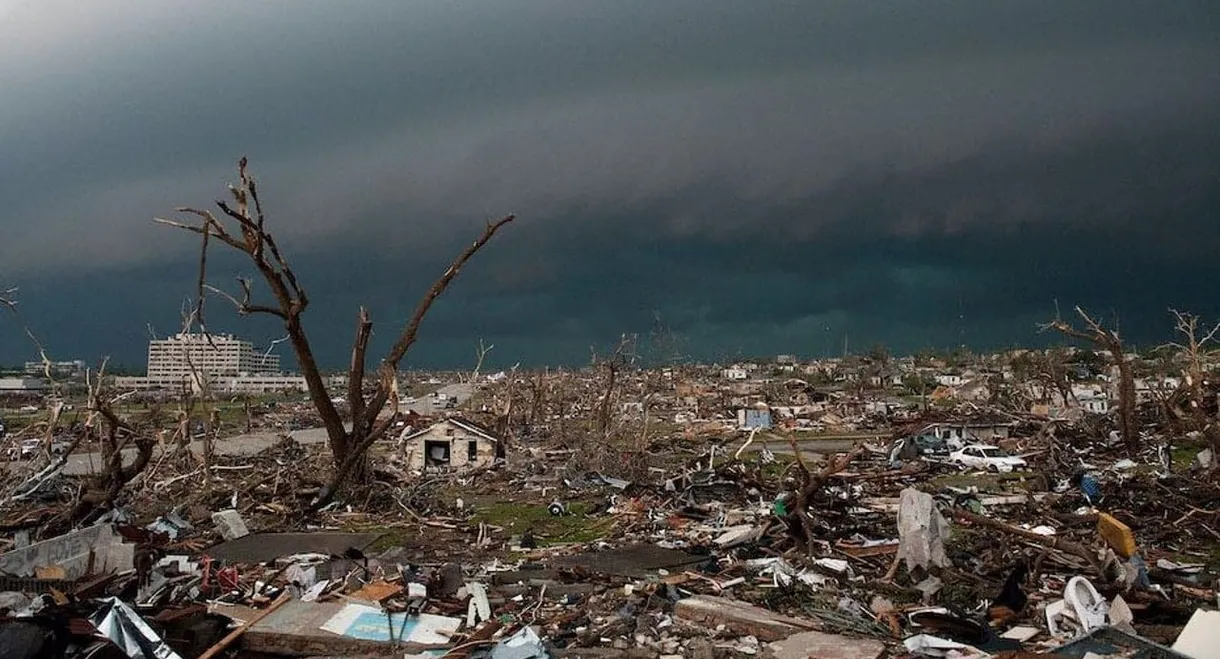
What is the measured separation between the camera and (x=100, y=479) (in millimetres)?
14586

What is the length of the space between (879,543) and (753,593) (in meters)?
3.17

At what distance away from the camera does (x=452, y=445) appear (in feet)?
92.2

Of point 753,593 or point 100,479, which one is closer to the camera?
point 753,593

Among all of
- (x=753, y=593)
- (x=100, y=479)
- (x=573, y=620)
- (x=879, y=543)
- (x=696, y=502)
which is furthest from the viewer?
(x=696, y=502)

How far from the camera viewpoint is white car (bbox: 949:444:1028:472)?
2589cm

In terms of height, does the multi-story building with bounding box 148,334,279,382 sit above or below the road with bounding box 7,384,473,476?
above

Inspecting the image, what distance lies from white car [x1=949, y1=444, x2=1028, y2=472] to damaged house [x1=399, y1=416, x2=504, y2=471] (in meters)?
14.6

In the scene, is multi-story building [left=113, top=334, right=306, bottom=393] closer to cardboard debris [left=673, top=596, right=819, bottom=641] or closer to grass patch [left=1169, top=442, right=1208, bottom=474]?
cardboard debris [left=673, top=596, right=819, bottom=641]

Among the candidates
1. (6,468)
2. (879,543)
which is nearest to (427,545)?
(879,543)

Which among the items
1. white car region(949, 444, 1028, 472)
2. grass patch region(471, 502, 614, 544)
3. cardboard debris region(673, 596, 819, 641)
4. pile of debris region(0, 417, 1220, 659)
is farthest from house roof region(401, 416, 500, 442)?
cardboard debris region(673, 596, 819, 641)

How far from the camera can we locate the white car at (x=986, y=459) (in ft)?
84.9

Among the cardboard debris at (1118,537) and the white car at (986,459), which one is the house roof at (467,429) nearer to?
the white car at (986,459)

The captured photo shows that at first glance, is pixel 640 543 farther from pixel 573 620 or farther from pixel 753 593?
pixel 573 620

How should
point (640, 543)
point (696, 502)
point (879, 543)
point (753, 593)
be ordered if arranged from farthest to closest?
point (696, 502)
point (640, 543)
point (879, 543)
point (753, 593)
